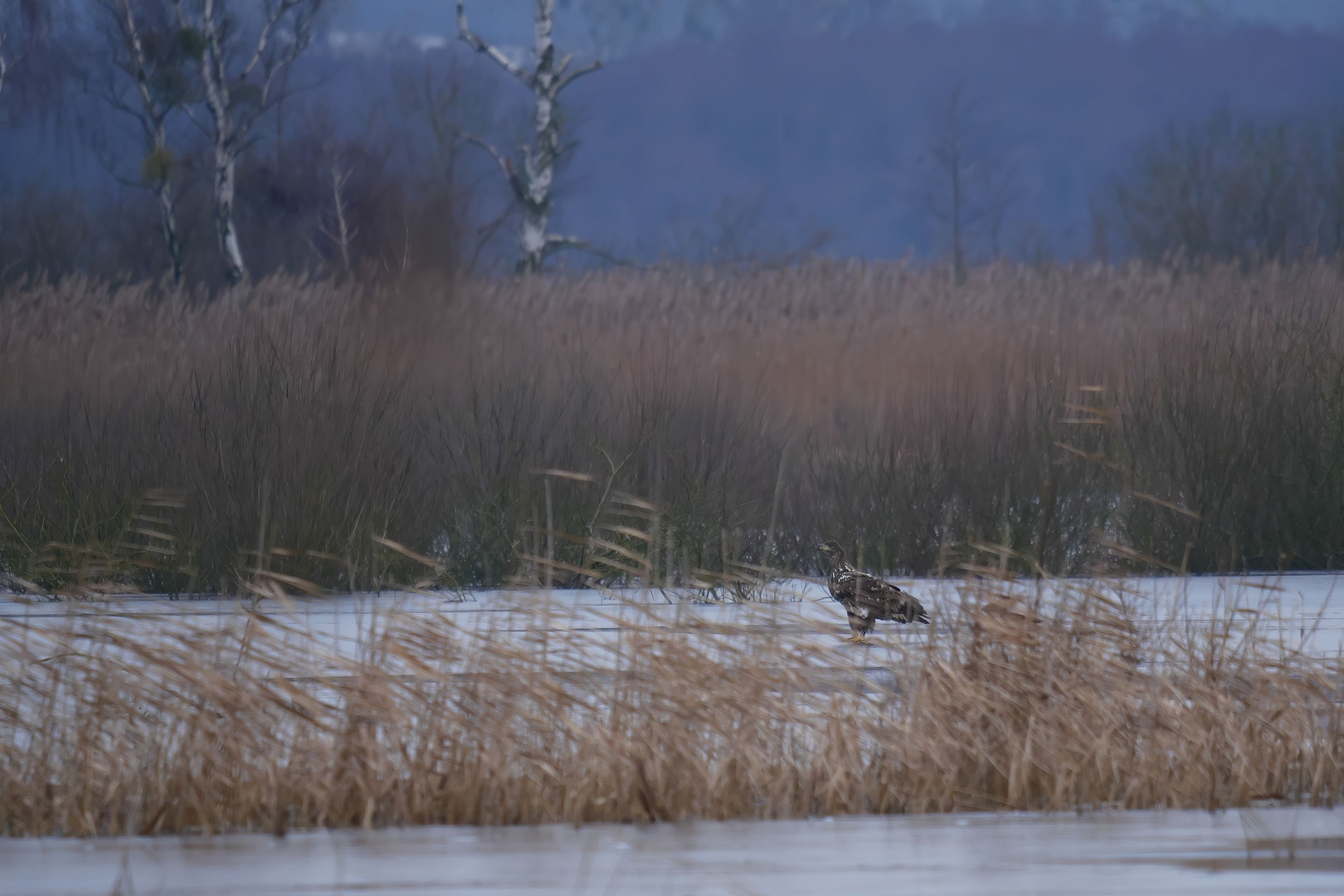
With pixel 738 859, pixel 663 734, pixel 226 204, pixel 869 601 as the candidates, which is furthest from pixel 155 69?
pixel 738 859

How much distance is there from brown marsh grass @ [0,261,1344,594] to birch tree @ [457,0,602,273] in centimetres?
722

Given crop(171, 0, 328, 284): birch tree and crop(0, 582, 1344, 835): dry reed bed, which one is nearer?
crop(0, 582, 1344, 835): dry reed bed

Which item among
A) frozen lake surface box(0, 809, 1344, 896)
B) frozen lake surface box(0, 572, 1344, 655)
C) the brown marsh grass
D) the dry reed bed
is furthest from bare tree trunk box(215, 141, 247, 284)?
frozen lake surface box(0, 809, 1344, 896)

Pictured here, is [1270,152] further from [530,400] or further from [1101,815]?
[1101,815]

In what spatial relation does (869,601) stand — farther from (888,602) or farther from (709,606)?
(709,606)

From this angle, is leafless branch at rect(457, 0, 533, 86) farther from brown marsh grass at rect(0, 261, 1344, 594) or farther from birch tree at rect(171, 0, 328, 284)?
brown marsh grass at rect(0, 261, 1344, 594)

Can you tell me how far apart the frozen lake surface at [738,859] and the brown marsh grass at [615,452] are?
2092 millimetres

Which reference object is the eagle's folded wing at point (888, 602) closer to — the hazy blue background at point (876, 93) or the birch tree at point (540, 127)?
the birch tree at point (540, 127)

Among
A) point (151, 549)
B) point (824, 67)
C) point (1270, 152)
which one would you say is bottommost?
point (151, 549)

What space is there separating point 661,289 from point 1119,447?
611 centimetres

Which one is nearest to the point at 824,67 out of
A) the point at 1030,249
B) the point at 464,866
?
the point at 1030,249

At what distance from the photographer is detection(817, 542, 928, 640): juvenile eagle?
158 inches

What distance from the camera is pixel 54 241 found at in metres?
21.5

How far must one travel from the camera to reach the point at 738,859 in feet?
7.52
